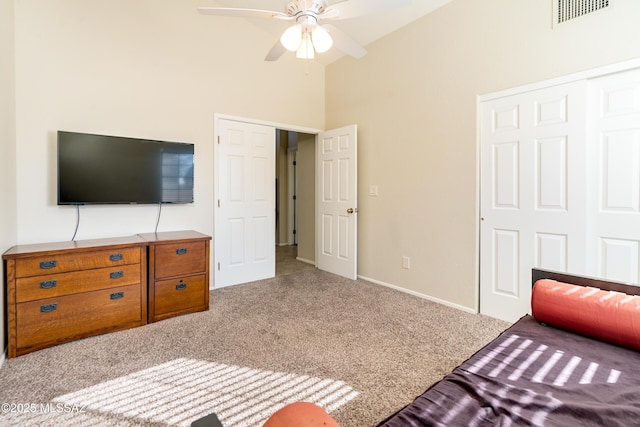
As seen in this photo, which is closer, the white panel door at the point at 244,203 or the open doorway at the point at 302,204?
the white panel door at the point at 244,203

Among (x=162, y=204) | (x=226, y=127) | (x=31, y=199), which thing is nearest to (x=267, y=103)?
(x=226, y=127)

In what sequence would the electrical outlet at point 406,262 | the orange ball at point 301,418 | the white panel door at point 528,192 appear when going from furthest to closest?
the electrical outlet at point 406,262, the white panel door at point 528,192, the orange ball at point 301,418

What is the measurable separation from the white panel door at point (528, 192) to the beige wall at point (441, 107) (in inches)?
5.3

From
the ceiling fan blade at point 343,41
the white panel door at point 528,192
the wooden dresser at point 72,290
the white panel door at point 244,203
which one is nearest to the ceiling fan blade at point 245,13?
the ceiling fan blade at point 343,41

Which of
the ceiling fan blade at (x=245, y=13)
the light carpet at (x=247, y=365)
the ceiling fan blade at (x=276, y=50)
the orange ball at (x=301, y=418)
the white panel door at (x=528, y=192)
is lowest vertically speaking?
the light carpet at (x=247, y=365)

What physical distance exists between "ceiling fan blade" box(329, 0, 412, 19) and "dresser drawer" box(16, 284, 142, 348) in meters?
2.64

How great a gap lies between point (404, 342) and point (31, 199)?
330cm

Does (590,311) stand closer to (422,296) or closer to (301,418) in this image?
(301,418)

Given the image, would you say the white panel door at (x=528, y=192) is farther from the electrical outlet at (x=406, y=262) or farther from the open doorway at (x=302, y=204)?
the open doorway at (x=302, y=204)

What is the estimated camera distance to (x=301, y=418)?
740 millimetres

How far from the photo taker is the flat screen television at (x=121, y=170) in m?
2.58

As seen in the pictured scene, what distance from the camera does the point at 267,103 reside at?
4000 mm

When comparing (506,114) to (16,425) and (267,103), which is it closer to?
(267,103)

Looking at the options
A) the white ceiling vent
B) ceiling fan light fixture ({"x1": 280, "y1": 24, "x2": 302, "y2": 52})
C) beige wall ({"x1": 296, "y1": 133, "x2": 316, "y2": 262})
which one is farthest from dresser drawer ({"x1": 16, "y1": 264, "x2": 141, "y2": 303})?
the white ceiling vent
